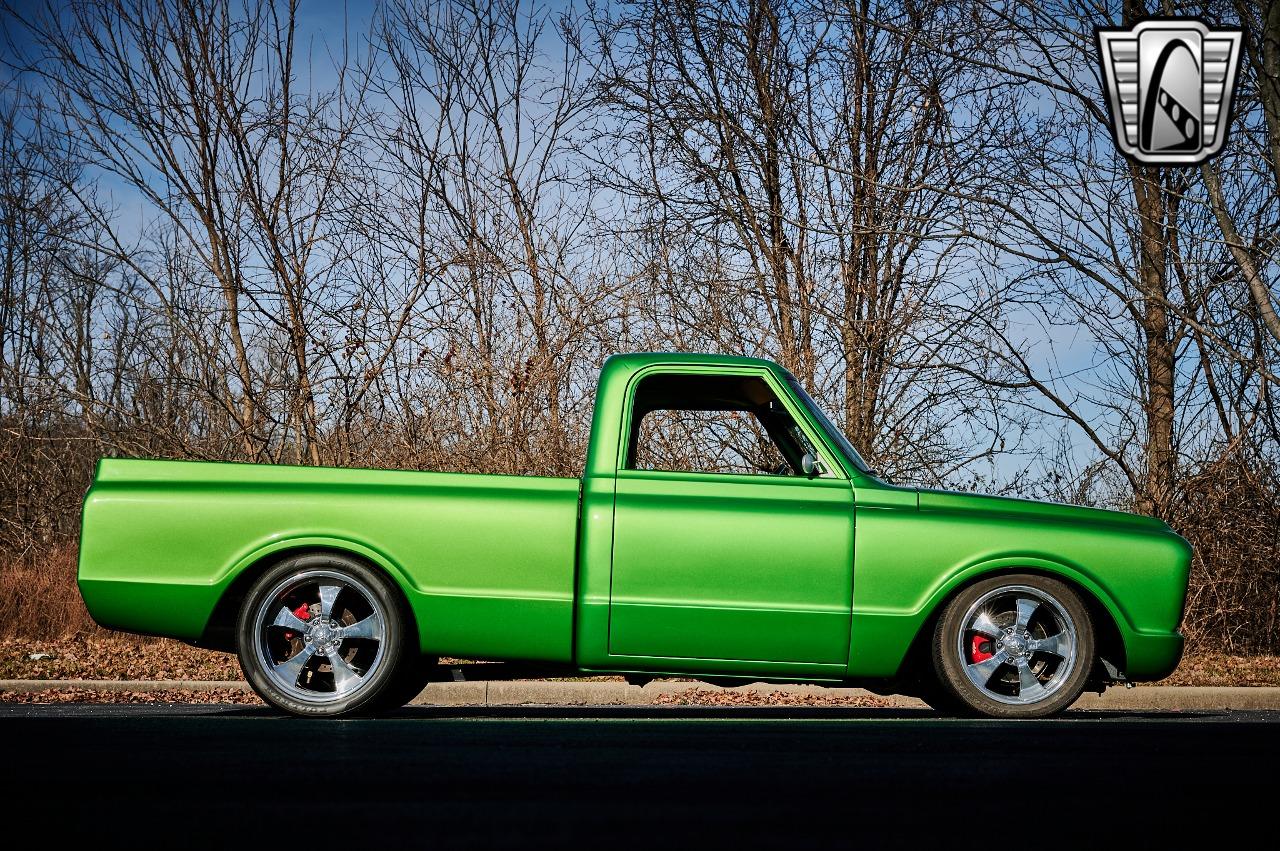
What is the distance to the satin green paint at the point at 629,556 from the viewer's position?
7074mm

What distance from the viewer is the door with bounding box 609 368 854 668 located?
23.2ft

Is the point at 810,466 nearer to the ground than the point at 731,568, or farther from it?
farther from it

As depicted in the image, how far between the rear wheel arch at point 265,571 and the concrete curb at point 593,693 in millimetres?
3336

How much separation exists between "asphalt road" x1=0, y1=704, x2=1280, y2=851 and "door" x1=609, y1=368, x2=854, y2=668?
1.39 ft

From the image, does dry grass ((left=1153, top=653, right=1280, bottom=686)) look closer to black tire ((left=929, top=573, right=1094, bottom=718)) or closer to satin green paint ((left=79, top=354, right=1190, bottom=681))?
black tire ((left=929, top=573, right=1094, bottom=718))

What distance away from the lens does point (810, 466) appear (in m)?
7.24

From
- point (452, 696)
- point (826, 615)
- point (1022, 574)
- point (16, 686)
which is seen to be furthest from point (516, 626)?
point (16, 686)

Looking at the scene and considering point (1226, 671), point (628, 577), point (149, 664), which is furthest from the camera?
point (149, 664)

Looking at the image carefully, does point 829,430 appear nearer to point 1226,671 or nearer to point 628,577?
point 628,577

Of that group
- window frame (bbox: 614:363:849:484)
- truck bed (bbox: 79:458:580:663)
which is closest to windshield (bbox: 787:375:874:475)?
window frame (bbox: 614:363:849:484)

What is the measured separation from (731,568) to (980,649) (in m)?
1.36

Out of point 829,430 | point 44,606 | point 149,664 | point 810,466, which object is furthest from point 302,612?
point 44,606

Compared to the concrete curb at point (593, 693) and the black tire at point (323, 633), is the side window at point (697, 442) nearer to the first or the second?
the concrete curb at point (593, 693)

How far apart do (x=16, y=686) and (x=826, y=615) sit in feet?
24.0
